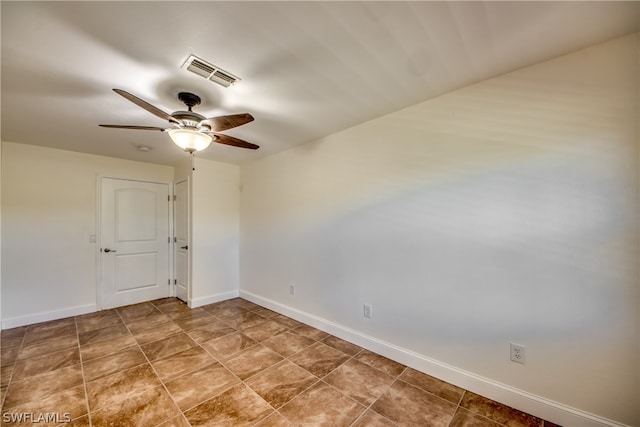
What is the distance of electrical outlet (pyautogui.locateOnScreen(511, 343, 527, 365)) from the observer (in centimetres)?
171

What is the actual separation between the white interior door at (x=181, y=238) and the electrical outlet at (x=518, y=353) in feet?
13.2

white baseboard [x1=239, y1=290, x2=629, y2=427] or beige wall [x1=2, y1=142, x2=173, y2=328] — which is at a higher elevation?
beige wall [x1=2, y1=142, x2=173, y2=328]

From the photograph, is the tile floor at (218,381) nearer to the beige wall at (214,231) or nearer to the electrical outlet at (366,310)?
the electrical outlet at (366,310)

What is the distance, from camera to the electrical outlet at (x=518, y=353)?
1.71 m

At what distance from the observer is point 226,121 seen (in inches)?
71.1

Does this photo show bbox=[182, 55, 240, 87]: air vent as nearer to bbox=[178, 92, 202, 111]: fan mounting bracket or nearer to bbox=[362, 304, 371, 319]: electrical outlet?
bbox=[178, 92, 202, 111]: fan mounting bracket

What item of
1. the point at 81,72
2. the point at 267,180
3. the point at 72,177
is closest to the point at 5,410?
the point at 81,72

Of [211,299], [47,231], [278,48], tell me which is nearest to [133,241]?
[47,231]

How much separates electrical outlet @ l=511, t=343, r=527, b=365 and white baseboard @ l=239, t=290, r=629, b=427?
0.66 ft

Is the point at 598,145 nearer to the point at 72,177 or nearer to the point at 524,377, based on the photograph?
the point at 524,377

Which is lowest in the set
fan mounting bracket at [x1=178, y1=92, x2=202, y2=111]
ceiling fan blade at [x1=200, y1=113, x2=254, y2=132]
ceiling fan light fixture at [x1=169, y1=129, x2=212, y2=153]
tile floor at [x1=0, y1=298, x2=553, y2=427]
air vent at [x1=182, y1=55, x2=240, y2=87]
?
tile floor at [x1=0, y1=298, x2=553, y2=427]

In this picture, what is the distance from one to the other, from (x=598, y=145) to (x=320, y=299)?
2668mm

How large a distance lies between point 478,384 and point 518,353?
0.39 meters

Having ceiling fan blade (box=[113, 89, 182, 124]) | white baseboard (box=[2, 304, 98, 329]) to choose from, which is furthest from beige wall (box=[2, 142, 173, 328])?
ceiling fan blade (box=[113, 89, 182, 124])
